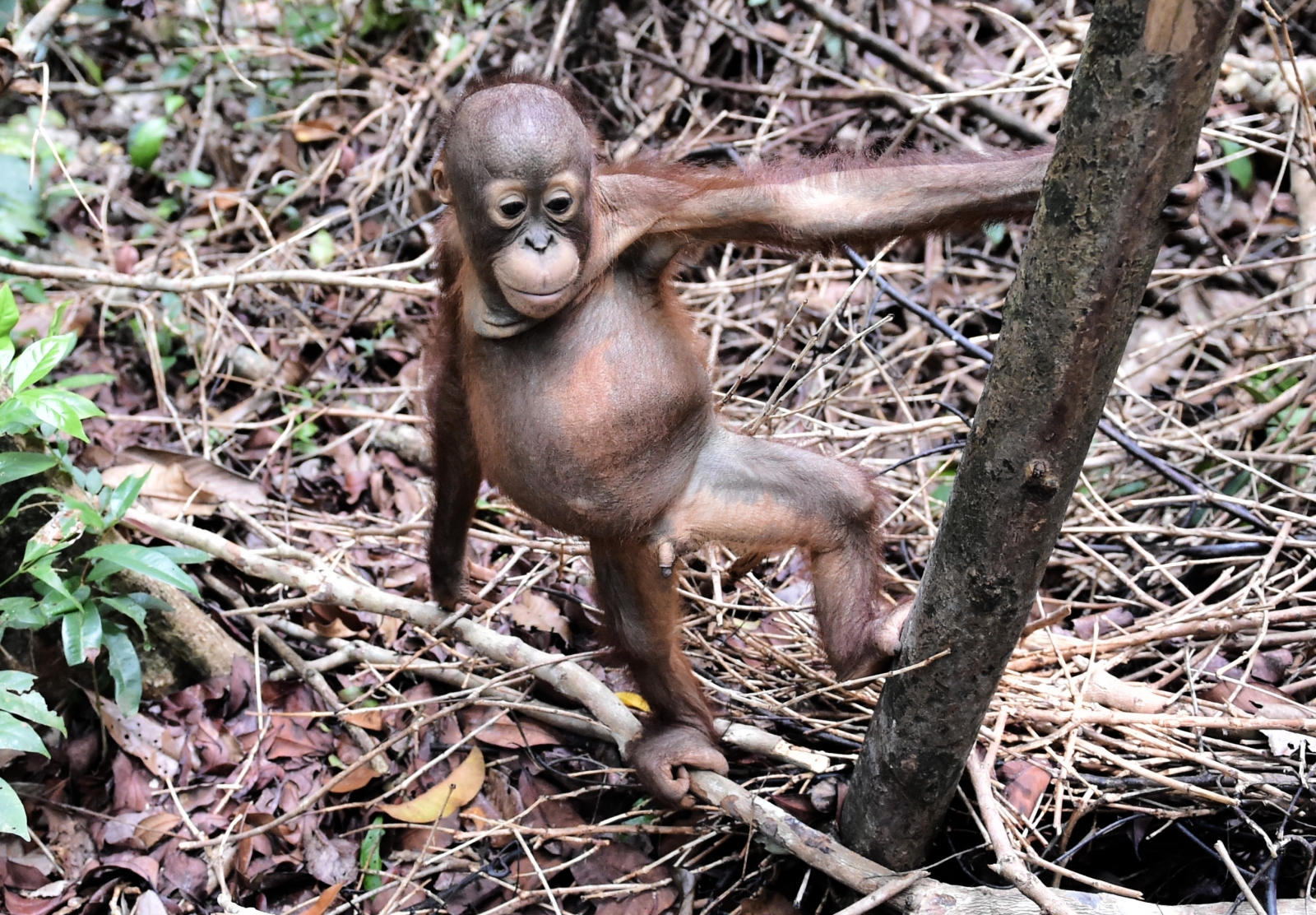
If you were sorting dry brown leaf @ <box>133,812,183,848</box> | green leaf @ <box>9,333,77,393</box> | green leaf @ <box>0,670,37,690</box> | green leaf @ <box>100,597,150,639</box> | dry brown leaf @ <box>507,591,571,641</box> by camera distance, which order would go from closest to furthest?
1. green leaf @ <box>0,670,37,690</box>
2. green leaf @ <box>9,333,77,393</box>
3. green leaf @ <box>100,597,150,639</box>
4. dry brown leaf @ <box>133,812,183,848</box>
5. dry brown leaf @ <box>507,591,571,641</box>

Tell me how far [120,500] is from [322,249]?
215 centimetres

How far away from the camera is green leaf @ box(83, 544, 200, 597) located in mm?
2945

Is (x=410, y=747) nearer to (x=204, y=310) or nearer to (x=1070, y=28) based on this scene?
(x=204, y=310)

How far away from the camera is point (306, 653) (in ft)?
12.1

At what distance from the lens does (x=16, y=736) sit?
99.4 inches

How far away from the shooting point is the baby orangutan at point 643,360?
94.5 inches

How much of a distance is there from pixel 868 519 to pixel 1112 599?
1099 millimetres

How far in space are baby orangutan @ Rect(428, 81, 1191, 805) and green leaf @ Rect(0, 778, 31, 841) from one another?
53.1 inches

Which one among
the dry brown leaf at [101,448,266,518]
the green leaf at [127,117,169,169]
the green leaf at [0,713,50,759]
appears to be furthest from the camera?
the green leaf at [127,117,169,169]

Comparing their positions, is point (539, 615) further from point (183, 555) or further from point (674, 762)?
point (183, 555)

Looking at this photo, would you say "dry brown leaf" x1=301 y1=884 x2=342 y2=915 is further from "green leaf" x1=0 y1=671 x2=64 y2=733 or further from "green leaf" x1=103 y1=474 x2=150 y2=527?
"green leaf" x1=103 y1=474 x2=150 y2=527

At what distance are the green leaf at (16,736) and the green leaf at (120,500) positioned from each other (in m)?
0.64

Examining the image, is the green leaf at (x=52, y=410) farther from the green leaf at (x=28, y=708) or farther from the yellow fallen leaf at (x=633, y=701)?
the yellow fallen leaf at (x=633, y=701)

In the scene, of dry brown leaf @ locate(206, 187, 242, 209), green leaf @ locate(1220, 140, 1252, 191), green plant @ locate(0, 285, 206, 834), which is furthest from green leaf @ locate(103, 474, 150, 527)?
green leaf @ locate(1220, 140, 1252, 191)
